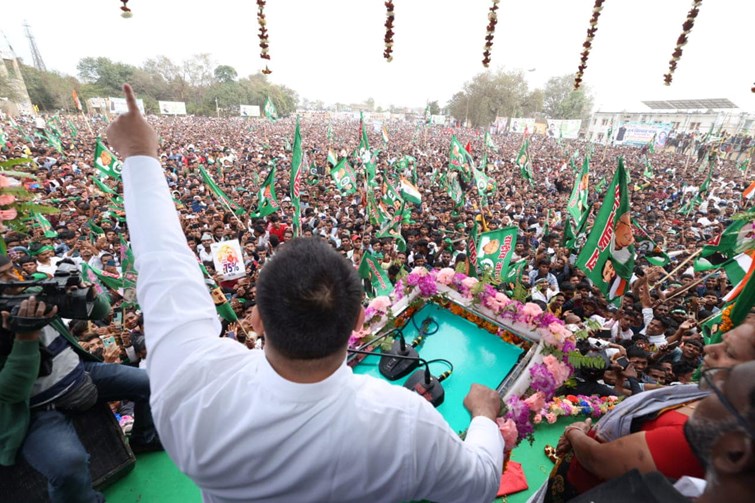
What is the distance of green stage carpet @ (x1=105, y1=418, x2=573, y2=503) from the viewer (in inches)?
81.4

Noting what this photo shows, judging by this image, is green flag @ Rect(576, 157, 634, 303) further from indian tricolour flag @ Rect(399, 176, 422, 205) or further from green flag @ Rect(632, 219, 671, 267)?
indian tricolour flag @ Rect(399, 176, 422, 205)

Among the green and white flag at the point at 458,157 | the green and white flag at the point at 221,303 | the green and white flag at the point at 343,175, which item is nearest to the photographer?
the green and white flag at the point at 221,303

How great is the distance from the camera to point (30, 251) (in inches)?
251

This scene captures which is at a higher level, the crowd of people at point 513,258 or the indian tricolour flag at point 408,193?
the indian tricolour flag at point 408,193

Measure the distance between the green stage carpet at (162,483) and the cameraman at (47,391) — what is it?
0.94 feet

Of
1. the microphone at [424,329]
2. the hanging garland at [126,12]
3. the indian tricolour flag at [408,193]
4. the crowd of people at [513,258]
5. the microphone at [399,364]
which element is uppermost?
the hanging garland at [126,12]

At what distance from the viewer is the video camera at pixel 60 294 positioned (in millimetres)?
1511

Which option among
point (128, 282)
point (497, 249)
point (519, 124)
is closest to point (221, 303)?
point (128, 282)

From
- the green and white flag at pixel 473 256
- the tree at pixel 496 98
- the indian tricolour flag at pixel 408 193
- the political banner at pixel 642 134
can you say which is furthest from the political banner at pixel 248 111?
the green and white flag at pixel 473 256

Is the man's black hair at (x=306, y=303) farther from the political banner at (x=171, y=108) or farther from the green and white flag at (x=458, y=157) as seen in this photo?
the political banner at (x=171, y=108)

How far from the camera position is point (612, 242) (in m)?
4.27

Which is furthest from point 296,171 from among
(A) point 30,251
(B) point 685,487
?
(B) point 685,487

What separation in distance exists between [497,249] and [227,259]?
433 cm

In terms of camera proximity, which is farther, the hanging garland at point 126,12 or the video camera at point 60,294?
the hanging garland at point 126,12
